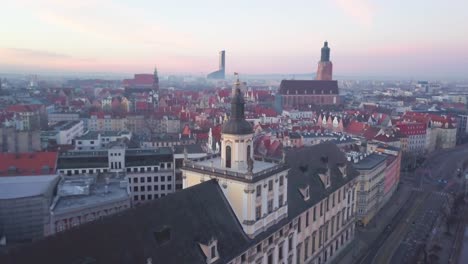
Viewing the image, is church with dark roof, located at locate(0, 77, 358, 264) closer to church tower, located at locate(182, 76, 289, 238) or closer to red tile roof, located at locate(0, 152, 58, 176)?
church tower, located at locate(182, 76, 289, 238)

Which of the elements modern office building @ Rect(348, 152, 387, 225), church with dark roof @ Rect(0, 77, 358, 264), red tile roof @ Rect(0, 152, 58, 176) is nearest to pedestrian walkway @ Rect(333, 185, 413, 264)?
modern office building @ Rect(348, 152, 387, 225)

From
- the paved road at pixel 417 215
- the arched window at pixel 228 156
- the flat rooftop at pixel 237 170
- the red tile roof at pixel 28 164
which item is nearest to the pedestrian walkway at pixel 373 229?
the paved road at pixel 417 215

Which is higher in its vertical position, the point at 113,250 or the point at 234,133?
the point at 234,133

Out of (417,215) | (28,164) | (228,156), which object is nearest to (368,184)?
(417,215)

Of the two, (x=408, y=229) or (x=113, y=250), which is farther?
(x=408, y=229)

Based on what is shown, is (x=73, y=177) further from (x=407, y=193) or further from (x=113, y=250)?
(x=407, y=193)

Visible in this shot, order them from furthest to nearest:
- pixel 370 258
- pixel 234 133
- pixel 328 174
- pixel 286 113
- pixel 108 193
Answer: pixel 286 113 < pixel 108 193 < pixel 370 258 < pixel 328 174 < pixel 234 133

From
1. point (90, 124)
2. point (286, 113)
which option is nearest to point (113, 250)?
point (90, 124)

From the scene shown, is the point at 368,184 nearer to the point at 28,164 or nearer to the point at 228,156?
the point at 228,156
